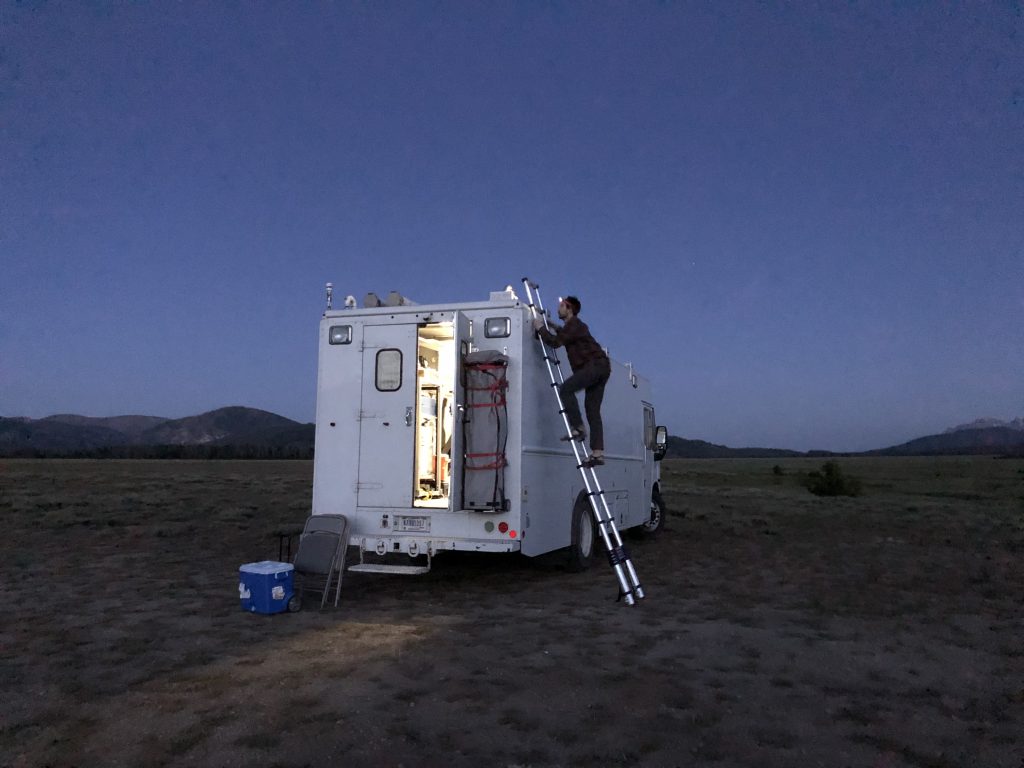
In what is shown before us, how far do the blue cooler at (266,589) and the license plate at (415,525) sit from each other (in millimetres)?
1444

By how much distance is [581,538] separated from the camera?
35.3ft

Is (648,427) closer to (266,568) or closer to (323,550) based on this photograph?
(323,550)

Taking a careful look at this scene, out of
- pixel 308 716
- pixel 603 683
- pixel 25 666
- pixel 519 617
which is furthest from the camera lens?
pixel 519 617

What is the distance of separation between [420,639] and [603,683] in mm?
1941

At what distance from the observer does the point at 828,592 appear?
9.57 metres

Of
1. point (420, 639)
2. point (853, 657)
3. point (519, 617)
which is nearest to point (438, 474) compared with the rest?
point (519, 617)

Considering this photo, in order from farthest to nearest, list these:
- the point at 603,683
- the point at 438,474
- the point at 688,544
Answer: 1. the point at 688,544
2. the point at 438,474
3. the point at 603,683

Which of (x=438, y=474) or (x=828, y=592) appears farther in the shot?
(x=438, y=474)

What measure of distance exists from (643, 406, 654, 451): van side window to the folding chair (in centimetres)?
731

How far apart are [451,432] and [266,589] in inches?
103

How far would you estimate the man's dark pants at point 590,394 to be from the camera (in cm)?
920

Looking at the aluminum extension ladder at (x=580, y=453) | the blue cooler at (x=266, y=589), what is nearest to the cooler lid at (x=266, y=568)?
the blue cooler at (x=266, y=589)

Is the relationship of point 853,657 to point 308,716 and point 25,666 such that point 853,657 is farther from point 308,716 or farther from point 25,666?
point 25,666

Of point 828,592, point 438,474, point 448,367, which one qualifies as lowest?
point 828,592
